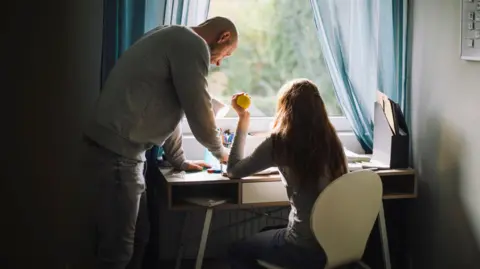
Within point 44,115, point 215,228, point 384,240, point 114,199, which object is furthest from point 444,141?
point 44,115

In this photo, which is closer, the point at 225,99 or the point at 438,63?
the point at 438,63

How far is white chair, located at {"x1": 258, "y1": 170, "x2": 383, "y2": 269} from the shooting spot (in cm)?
217

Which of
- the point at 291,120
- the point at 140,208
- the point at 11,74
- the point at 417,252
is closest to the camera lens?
the point at 291,120

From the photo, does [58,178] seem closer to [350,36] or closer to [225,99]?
[225,99]

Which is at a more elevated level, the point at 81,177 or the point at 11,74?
the point at 11,74

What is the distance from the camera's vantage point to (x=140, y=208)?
102 inches

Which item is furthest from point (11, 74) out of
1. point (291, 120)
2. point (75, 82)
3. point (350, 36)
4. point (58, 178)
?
point (350, 36)

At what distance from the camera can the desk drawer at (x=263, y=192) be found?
2689 mm

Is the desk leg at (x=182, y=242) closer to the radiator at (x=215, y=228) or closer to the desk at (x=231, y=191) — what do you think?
the radiator at (x=215, y=228)

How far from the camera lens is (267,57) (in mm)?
3314

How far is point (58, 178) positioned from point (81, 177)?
0.33ft

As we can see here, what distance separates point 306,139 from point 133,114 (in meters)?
0.61

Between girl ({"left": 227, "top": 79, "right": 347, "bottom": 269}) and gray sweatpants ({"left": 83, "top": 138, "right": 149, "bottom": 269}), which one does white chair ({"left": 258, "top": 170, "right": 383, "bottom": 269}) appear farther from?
gray sweatpants ({"left": 83, "top": 138, "right": 149, "bottom": 269})

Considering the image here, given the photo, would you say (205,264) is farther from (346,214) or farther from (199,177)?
(346,214)
